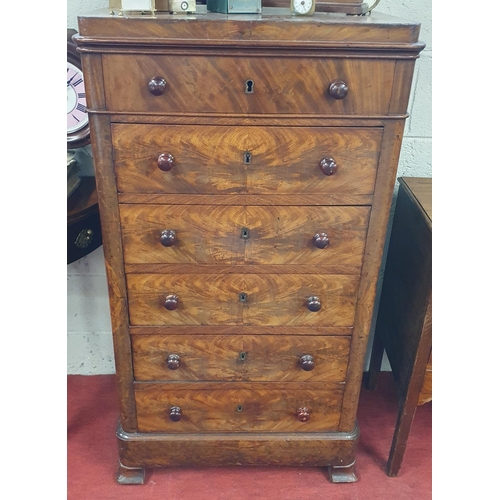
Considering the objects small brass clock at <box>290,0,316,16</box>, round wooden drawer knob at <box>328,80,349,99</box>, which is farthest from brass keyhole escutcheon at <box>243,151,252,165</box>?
small brass clock at <box>290,0,316,16</box>

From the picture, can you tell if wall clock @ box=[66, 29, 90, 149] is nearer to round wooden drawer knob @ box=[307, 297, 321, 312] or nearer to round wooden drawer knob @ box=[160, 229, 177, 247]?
round wooden drawer knob @ box=[160, 229, 177, 247]

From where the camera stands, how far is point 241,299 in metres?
1.48

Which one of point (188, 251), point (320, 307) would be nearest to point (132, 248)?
point (188, 251)

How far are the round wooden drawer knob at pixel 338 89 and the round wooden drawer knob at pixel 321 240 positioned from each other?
1.22ft

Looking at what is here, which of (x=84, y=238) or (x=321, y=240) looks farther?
(x=84, y=238)

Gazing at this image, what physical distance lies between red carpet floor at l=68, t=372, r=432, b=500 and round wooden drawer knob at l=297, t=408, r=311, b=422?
1.00 feet

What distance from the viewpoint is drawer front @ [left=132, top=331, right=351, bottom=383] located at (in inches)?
60.5

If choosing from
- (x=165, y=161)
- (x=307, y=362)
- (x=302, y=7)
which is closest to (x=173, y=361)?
(x=307, y=362)

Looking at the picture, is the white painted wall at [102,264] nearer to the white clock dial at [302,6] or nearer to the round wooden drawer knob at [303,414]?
the white clock dial at [302,6]

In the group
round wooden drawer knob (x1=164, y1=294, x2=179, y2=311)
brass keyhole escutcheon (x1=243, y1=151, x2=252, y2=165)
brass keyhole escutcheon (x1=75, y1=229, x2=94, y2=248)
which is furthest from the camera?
brass keyhole escutcheon (x1=75, y1=229, x2=94, y2=248)

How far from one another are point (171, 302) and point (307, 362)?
0.47m

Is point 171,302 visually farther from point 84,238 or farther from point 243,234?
point 84,238

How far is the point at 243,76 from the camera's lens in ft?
3.94

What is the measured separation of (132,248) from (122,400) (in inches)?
21.3
